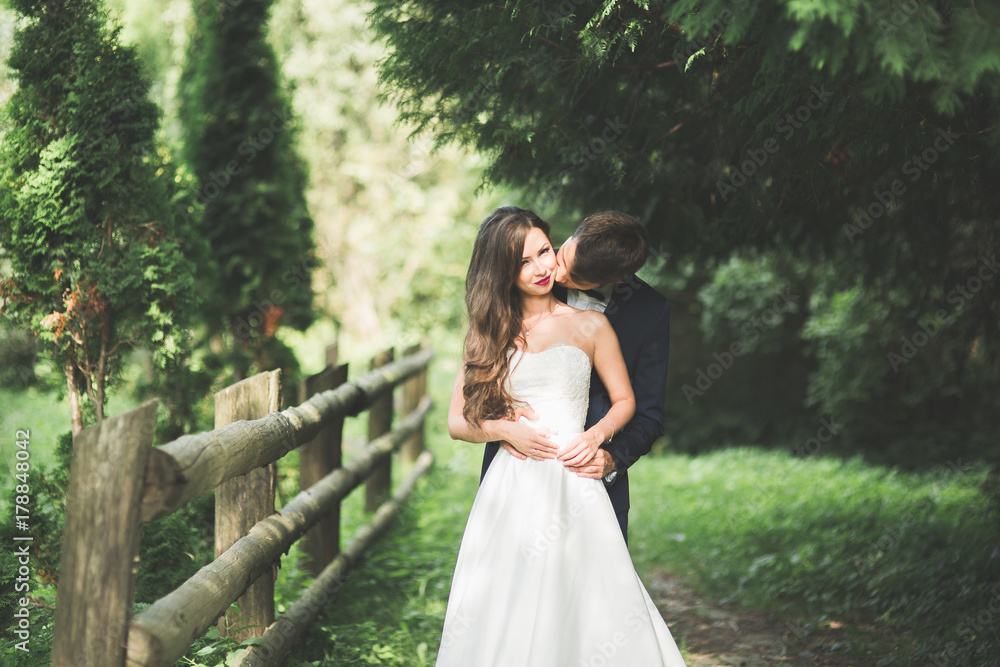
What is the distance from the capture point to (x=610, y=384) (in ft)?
9.89

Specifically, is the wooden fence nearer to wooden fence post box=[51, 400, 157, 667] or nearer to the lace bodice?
wooden fence post box=[51, 400, 157, 667]

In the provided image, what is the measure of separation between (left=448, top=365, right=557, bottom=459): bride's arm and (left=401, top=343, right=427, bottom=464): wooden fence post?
15.1 ft

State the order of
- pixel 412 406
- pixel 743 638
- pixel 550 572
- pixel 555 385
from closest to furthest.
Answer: pixel 550 572, pixel 555 385, pixel 743 638, pixel 412 406

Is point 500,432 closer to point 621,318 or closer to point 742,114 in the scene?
point 621,318

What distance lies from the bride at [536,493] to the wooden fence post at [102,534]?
124cm

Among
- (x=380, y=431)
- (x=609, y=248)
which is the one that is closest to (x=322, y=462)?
(x=380, y=431)

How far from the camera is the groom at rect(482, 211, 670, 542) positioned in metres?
2.93

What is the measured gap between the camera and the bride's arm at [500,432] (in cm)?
294

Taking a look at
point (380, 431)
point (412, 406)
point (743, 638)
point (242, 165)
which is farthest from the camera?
point (412, 406)

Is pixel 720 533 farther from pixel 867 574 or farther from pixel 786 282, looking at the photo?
pixel 786 282

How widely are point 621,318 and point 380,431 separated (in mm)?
3618

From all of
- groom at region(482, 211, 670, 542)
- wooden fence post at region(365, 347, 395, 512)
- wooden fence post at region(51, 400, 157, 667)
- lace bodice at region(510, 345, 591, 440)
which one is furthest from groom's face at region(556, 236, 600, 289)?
wooden fence post at region(365, 347, 395, 512)

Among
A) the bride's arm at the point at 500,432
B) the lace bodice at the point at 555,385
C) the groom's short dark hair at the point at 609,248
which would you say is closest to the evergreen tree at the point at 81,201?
the bride's arm at the point at 500,432

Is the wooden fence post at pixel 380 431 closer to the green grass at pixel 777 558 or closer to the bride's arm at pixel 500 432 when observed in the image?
the green grass at pixel 777 558
